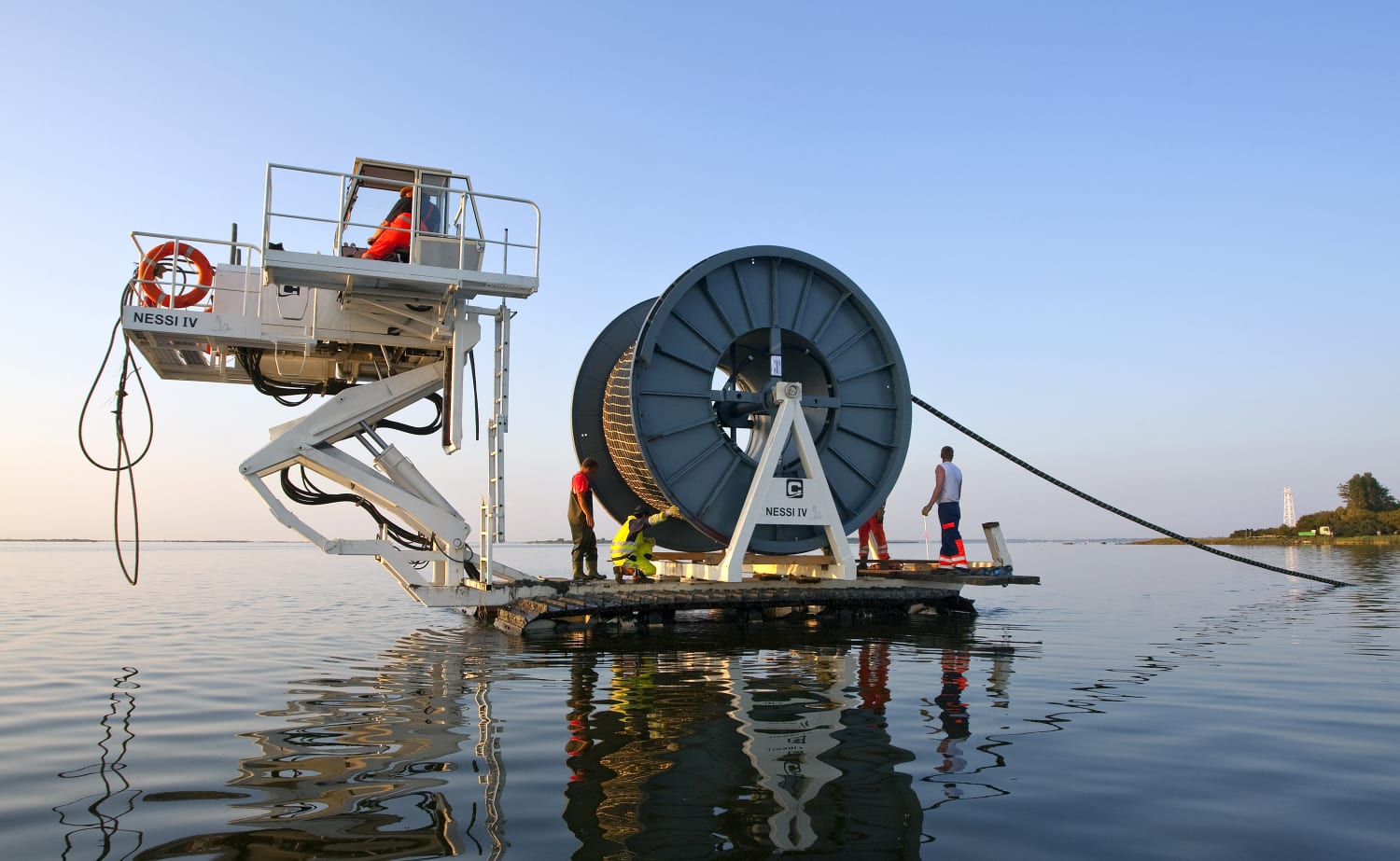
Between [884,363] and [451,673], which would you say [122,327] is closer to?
[451,673]

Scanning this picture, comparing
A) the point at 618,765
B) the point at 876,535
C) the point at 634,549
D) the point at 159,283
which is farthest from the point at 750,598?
the point at 159,283

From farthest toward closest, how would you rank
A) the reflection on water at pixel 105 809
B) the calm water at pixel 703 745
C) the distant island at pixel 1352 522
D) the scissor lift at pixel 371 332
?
1. the distant island at pixel 1352 522
2. the scissor lift at pixel 371 332
3. the calm water at pixel 703 745
4. the reflection on water at pixel 105 809

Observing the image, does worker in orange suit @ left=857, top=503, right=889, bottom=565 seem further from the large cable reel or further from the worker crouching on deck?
the worker crouching on deck

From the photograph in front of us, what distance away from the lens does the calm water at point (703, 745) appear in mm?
3746

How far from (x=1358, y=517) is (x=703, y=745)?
67.5m

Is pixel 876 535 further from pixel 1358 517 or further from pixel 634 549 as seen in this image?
pixel 1358 517

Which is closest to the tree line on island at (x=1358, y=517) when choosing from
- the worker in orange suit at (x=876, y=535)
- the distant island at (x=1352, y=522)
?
the distant island at (x=1352, y=522)

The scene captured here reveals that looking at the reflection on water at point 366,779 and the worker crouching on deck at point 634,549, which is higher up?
the worker crouching on deck at point 634,549

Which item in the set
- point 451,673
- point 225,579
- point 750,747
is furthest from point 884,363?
point 225,579

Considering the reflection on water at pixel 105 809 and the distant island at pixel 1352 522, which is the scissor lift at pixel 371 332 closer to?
the reflection on water at pixel 105 809

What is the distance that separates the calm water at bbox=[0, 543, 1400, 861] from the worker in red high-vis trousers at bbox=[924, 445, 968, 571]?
249 centimetres

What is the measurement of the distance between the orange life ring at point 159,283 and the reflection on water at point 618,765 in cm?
512

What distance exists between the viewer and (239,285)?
428 inches

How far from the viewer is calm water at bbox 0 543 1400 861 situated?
12.3 feet
